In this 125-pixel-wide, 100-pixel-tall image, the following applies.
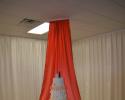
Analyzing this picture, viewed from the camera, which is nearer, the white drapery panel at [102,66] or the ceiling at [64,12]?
the ceiling at [64,12]

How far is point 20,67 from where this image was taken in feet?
11.6

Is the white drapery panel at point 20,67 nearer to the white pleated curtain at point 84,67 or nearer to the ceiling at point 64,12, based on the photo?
the white pleated curtain at point 84,67

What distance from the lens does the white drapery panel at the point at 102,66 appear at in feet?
10.7

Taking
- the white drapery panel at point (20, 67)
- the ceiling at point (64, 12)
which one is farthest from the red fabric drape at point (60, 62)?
the white drapery panel at point (20, 67)

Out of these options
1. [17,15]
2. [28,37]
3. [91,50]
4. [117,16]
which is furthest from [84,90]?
[17,15]

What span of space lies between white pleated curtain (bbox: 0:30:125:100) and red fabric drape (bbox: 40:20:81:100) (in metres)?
1.55

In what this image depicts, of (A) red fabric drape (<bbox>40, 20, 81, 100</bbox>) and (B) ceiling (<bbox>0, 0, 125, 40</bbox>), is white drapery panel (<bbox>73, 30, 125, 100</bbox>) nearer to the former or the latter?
(B) ceiling (<bbox>0, 0, 125, 40</bbox>)

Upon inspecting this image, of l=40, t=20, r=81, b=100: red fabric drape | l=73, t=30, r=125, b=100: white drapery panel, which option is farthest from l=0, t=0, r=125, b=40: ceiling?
l=73, t=30, r=125, b=100: white drapery panel

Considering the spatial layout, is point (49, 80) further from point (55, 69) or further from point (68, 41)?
point (68, 41)

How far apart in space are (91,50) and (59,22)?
1818 millimetres

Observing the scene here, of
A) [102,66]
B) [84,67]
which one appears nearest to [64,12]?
[102,66]

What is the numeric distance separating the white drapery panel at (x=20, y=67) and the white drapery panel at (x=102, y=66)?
1.01 m

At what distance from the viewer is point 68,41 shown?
2.06 m

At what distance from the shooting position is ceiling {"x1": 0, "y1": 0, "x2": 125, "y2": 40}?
1.84 m
